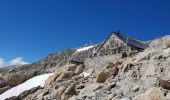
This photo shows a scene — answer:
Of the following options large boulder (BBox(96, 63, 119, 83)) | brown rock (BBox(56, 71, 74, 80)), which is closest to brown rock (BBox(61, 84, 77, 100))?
large boulder (BBox(96, 63, 119, 83))

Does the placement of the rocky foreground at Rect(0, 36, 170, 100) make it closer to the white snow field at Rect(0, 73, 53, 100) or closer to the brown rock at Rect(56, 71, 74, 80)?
the brown rock at Rect(56, 71, 74, 80)

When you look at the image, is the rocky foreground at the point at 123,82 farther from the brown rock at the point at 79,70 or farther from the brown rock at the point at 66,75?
the brown rock at the point at 79,70

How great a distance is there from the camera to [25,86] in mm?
55688

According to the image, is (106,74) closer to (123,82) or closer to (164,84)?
(123,82)

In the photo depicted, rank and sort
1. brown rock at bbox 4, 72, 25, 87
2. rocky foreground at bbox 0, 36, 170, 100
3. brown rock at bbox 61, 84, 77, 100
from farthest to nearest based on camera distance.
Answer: brown rock at bbox 4, 72, 25, 87, brown rock at bbox 61, 84, 77, 100, rocky foreground at bbox 0, 36, 170, 100

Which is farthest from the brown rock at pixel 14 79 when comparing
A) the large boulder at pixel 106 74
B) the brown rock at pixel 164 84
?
the brown rock at pixel 164 84

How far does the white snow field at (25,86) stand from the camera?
53412 millimetres

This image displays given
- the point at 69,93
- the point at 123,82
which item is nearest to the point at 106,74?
the point at 123,82

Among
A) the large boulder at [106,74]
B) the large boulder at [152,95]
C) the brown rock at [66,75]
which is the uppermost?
the brown rock at [66,75]

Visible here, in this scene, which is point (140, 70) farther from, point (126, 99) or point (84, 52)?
point (84, 52)

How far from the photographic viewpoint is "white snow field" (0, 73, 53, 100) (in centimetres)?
5341

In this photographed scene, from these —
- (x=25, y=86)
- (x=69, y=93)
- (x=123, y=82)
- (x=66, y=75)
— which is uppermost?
(x=66, y=75)

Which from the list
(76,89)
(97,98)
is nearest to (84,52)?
(76,89)

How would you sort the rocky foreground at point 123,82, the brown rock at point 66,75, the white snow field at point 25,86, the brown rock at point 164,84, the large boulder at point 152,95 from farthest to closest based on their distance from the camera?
1. the white snow field at point 25,86
2. the brown rock at point 66,75
3. the rocky foreground at point 123,82
4. the brown rock at point 164,84
5. the large boulder at point 152,95
